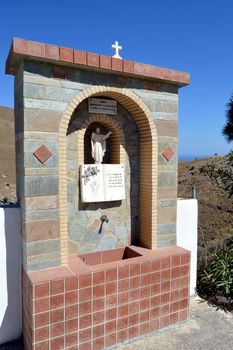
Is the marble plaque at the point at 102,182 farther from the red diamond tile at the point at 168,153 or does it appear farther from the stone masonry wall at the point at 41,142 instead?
the red diamond tile at the point at 168,153

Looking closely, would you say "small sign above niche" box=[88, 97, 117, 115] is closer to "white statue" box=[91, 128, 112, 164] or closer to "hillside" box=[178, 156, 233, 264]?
"white statue" box=[91, 128, 112, 164]

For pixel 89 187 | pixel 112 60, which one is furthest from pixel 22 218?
pixel 112 60

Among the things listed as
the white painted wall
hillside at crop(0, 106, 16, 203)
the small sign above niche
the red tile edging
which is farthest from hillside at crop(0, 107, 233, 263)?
the red tile edging

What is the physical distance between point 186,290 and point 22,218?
114 inches

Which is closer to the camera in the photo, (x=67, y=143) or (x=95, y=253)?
(x=67, y=143)

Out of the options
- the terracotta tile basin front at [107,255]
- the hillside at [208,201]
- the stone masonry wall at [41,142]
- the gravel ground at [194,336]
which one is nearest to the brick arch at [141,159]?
the stone masonry wall at [41,142]

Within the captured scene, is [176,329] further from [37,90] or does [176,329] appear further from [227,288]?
[37,90]

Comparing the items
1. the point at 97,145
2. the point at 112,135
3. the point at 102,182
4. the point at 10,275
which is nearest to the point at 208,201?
the point at 112,135

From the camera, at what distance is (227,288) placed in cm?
522

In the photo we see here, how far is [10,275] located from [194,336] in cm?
290

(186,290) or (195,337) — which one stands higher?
(186,290)

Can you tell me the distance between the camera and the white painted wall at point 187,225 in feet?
17.2

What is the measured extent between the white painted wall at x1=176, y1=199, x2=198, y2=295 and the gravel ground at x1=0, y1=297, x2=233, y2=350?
80cm

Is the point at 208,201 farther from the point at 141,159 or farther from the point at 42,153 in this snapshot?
the point at 42,153
